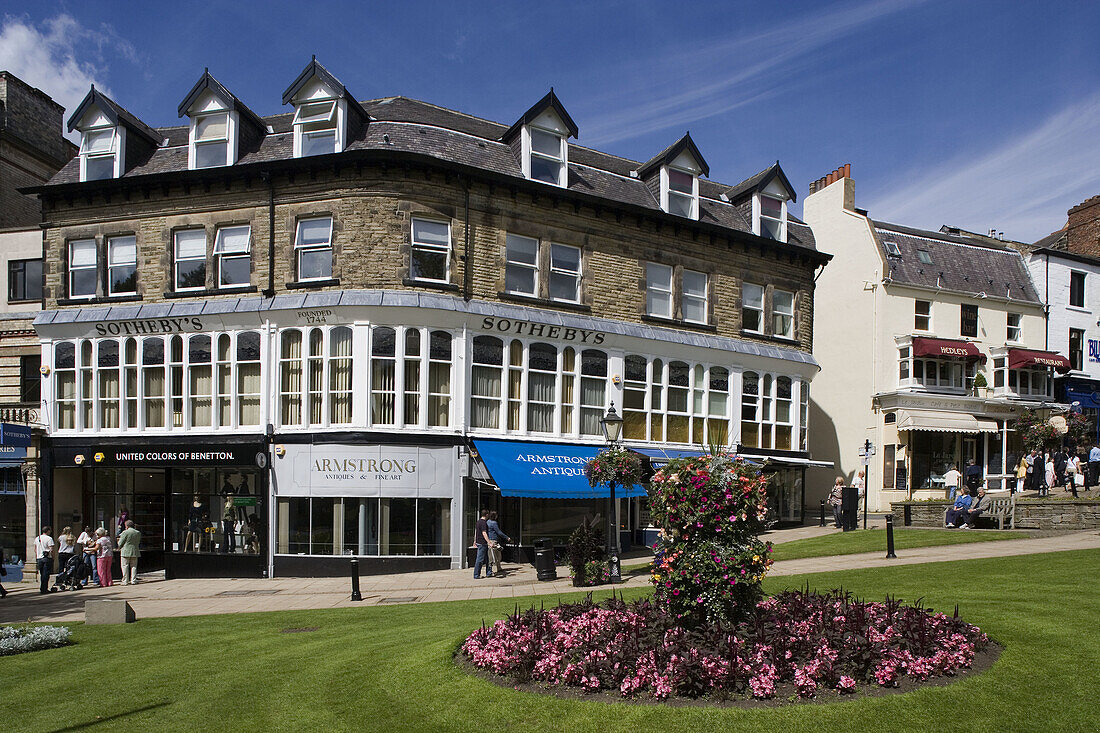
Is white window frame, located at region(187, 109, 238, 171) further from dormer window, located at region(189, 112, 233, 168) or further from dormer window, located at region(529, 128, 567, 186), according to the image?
dormer window, located at region(529, 128, 567, 186)

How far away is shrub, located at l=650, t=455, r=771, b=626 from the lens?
380 inches

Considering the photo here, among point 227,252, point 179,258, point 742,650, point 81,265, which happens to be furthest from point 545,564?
point 81,265

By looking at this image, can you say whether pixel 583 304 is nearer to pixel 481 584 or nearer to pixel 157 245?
pixel 481 584

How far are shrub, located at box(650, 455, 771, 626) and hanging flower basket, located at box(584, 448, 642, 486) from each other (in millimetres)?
8927

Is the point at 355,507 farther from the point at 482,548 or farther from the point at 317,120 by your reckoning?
the point at 317,120

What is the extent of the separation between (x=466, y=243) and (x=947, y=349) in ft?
75.0

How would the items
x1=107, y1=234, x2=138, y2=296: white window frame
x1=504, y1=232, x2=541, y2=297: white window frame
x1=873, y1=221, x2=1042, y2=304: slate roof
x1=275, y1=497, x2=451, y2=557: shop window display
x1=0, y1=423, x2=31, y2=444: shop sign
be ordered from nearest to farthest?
1. x1=275, y1=497, x2=451, y2=557: shop window display
2. x1=0, y1=423, x2=31, y2=444: shop sign
3. x1=504, y1=232, x2=541, y2=297: white window frame
4. x1=107, y1=234, x2=138, y2=296: white window frame
5. x1=873, y1=221, x2=1042, y2=304: slate roof

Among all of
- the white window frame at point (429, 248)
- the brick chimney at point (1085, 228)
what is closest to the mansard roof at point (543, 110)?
the white window frame at point (429, 248)

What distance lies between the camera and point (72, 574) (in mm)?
22703

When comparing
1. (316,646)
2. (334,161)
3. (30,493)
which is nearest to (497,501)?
(334,161)

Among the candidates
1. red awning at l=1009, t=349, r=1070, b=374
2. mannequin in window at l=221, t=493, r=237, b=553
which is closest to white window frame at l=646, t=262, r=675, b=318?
mannequin in window at l=221, t=493, r=237, b=553

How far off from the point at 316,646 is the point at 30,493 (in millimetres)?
17917

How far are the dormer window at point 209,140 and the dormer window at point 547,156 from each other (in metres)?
9.43

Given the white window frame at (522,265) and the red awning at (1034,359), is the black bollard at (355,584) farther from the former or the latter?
the red awning at (1034,359)
